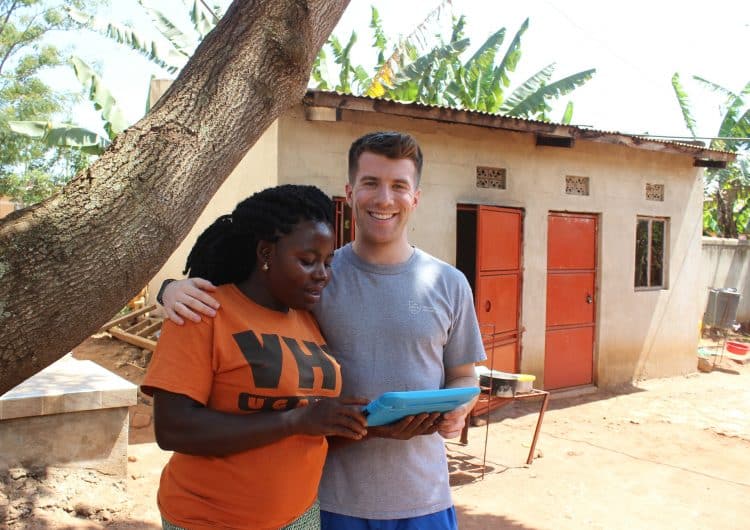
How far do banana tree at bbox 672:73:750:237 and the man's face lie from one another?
12271mm

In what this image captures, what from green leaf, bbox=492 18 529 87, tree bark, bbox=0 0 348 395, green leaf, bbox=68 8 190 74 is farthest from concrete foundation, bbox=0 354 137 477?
green leaf, bbox=492 18 529 87

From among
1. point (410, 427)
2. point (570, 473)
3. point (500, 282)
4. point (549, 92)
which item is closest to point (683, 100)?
point (549, 92)

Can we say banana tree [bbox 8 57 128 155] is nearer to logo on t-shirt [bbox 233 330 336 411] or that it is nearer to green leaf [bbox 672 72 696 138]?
logo on t-shirt [bbox 233 330 336 411]

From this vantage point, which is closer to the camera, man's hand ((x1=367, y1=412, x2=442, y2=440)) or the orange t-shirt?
the orange t-shirt

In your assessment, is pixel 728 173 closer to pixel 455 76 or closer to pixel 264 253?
pixel 455 76

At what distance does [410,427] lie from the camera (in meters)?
1.70

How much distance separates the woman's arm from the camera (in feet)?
4.96

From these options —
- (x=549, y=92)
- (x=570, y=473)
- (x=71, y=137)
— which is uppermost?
(x=549, y=92)

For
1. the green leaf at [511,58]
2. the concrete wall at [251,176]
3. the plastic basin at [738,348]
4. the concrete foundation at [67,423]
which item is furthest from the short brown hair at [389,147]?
the plastic basin at [738,348]

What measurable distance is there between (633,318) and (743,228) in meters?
9.67

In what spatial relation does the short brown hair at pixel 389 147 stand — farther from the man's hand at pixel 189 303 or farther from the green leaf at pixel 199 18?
the green leaf at pixel 199 18

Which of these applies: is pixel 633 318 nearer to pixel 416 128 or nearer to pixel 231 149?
pixel 416 128

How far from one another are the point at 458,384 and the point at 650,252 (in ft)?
29.5

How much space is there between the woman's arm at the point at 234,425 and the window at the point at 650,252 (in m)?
9.30
